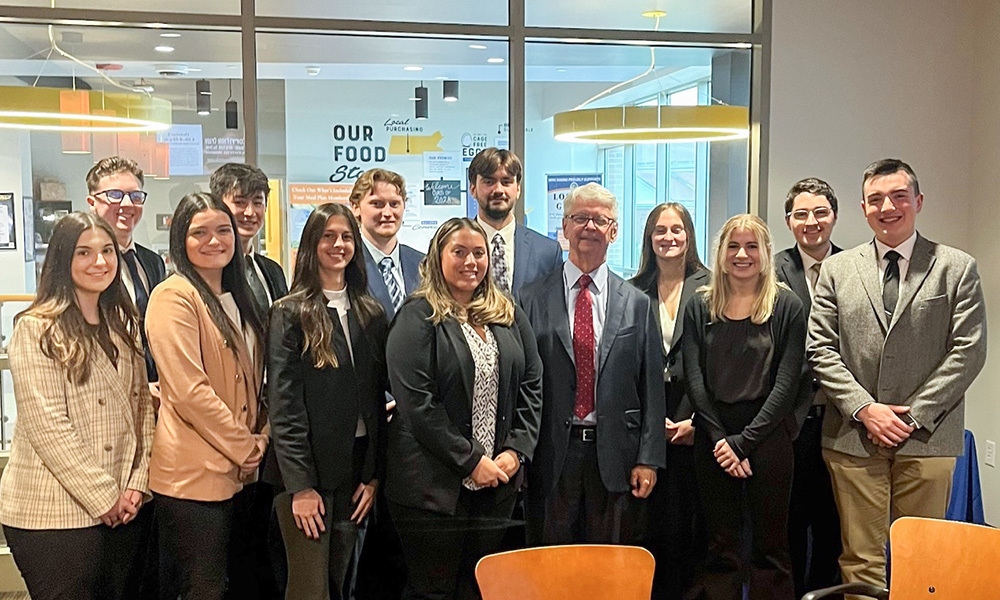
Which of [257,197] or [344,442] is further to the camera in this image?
[257,197]

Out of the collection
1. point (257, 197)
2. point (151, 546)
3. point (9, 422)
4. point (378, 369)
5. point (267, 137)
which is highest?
point (267, 137)

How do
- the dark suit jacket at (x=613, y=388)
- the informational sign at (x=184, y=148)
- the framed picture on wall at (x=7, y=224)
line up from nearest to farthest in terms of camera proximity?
the dark suit jacket at (x=613, y=388) < the framed picture on wall at (x=7, y=224) < the informational sign at (x=184, y=148)

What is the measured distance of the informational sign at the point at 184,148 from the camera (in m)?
4.25

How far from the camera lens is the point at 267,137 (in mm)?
4336

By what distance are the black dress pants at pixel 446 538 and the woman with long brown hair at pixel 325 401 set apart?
184mm

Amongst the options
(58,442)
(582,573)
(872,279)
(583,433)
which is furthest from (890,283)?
(58,442)

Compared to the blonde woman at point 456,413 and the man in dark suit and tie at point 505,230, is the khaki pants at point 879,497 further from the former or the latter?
the man in dark suit and tie at point 505,230

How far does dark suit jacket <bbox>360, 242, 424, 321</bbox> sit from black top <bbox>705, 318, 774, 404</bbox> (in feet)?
3.99

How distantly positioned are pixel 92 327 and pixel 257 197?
0.92 meters

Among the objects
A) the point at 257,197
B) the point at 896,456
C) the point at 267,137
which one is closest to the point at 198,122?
the point at 267,137

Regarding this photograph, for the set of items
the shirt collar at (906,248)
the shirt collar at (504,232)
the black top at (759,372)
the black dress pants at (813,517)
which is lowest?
the black dress pants at (813,517)

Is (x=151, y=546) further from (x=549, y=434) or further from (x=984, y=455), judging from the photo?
(x=984, y=455)

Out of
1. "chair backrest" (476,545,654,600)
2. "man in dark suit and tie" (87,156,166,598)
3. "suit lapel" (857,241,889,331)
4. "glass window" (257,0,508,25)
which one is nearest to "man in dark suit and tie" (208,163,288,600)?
"man in dark suit and tie" (87,156,166,598)

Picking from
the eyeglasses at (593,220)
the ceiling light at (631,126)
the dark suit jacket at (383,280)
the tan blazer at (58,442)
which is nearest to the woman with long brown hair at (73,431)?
the tan blazer at (58,442)
